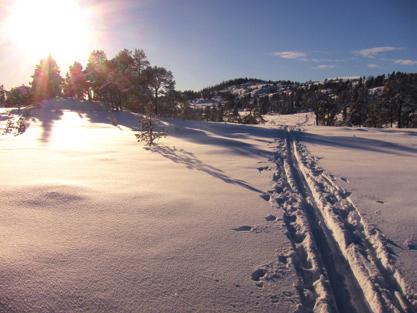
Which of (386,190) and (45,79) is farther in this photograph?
(45,79)

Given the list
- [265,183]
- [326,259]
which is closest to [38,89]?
[265,183]

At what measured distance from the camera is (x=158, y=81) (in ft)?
143

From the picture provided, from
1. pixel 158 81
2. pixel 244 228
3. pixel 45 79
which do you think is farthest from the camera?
pixel 45 79

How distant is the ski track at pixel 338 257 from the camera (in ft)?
13.5

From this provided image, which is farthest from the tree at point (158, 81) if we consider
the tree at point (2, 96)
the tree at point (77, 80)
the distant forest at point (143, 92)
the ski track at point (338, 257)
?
the tree at point (2, 96)

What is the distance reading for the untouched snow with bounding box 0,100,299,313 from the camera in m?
3.90

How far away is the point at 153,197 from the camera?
7.74m

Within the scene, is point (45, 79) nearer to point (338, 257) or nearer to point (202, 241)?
point (202, 241)

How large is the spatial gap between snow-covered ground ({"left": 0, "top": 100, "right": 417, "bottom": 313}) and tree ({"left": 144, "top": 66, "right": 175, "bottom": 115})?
112 feet

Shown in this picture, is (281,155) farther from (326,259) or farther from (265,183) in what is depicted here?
(326,259)

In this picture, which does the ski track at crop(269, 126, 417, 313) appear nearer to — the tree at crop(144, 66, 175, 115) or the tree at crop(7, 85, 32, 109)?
the tree at crop(144, 66, 175, 115)

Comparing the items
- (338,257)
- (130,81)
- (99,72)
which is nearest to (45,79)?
(99,72)

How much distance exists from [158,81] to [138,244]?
1596 inches

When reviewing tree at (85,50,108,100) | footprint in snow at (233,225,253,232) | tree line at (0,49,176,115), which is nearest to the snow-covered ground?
footprint in snow at (233,225,253,232)
